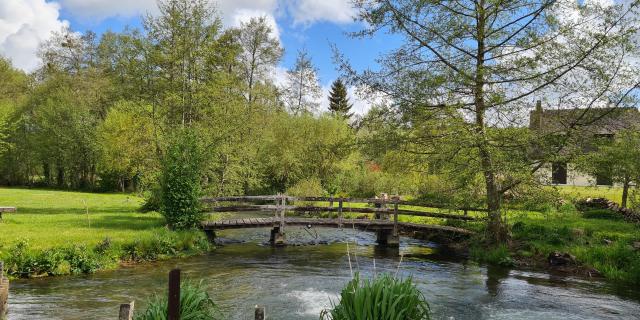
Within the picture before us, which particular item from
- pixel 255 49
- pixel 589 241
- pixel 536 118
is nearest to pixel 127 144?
pixel 255 49

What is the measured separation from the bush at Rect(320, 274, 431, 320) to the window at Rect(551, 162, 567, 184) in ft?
34.1

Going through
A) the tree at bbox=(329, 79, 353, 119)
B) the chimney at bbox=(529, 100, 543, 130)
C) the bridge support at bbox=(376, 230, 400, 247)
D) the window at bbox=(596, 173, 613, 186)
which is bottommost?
the bridge support at bbox=(376, 230, 400, 247)

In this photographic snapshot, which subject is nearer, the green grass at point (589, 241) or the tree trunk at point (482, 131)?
the green grass at point (589, 241)

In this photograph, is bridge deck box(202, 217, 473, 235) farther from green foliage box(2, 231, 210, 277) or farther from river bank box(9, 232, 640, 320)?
green foliage box(2, 231, 210, 277)

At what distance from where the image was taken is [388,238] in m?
20.3

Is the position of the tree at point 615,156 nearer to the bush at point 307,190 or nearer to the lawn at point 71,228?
the lawn at point 71,228


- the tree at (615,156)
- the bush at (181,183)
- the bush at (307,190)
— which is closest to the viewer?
the tree at (615,156)

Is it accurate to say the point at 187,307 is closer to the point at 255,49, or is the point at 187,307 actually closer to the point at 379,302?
the point at 379,302

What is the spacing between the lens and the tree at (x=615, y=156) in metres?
14.2

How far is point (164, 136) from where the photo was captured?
2142 centimetres

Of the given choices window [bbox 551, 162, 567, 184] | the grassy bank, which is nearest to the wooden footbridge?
the grassy bank

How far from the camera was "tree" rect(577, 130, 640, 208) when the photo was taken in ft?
46.5

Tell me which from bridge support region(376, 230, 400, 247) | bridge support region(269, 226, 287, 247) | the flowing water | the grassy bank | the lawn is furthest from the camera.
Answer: bridge support region(376, 230, 400, 247)

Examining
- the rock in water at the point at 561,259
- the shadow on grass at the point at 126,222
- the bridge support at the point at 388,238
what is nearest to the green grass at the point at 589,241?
the rock in water at the point at 561,259
